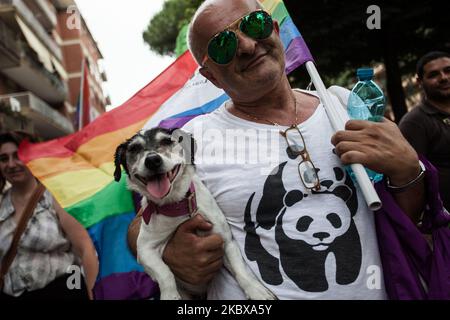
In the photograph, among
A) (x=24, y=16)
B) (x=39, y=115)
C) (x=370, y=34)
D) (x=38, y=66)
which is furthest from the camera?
(x=39, y=115)

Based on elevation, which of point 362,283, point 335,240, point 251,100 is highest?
point 251,100

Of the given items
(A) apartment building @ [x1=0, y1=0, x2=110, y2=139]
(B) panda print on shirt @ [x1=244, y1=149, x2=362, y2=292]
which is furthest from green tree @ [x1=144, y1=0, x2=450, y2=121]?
(A) apartment building @ [x1=0, y1=0, x2=110, y2=139]

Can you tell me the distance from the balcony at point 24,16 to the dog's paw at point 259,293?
95.6 feet

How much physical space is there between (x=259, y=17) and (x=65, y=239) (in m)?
2.83

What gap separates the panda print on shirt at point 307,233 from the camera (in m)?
2.02

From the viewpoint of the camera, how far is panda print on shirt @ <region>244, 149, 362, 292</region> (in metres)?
2.02

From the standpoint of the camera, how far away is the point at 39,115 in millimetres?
30891

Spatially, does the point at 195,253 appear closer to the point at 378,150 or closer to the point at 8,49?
the point at 378,150

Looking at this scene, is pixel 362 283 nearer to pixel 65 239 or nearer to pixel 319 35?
pixel 65 239

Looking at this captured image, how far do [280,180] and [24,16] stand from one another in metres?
31.3

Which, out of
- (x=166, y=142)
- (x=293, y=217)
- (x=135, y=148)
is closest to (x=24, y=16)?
(x=135, y=148)

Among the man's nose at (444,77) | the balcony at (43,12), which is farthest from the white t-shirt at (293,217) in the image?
the balcony at (43,12)
